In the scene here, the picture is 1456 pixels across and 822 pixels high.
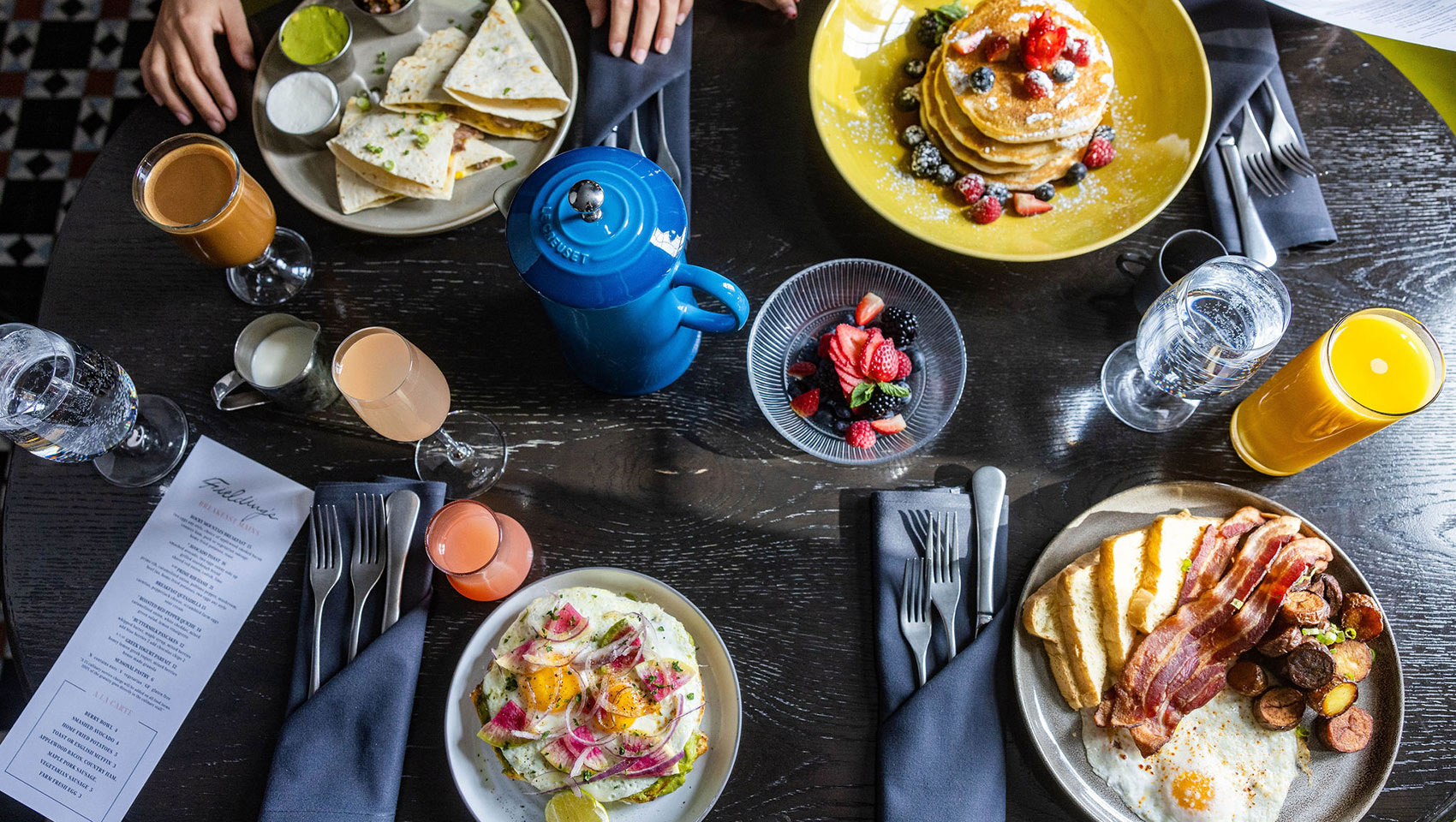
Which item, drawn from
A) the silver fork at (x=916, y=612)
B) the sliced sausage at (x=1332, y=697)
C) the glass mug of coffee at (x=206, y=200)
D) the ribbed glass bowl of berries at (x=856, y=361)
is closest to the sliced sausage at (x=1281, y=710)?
the sliced sausage at (x=1332, y=697)

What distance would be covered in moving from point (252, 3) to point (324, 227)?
87 centimetres

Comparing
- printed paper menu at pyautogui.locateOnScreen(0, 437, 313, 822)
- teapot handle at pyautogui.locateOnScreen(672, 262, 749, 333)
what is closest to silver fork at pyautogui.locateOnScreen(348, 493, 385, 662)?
printed paper menu at pyautogui.locateOnScreen(0, 437, 313, 822)

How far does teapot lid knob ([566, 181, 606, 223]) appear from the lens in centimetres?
107

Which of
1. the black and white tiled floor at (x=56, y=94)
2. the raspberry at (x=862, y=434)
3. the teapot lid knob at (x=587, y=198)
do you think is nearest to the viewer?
the teapot lid knob at (x=587, y=198)

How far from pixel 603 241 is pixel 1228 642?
1144mm

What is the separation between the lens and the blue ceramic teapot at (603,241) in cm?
112

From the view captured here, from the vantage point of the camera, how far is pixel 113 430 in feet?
4.73

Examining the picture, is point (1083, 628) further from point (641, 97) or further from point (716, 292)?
point (641, 97)

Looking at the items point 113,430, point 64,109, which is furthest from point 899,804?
point 64,109

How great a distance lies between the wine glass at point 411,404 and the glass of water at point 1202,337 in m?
1.16

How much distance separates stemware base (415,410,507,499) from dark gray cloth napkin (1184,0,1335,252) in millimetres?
1422

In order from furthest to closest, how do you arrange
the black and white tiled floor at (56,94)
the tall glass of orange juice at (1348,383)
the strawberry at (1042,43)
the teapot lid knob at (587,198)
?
the black and white tiled floor at (56,94) < the strawberry at (1042,43) < the tall glass of orange juice at (1348,383) < the teapot lid knob at (587,198)

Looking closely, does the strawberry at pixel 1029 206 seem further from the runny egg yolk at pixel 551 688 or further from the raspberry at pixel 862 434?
the runny egg yolk at pixel 551 688

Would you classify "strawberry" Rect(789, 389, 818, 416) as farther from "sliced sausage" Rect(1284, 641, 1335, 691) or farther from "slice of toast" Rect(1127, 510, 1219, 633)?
"sliced sausage" Rect(1284, 641, 1335, 691)
